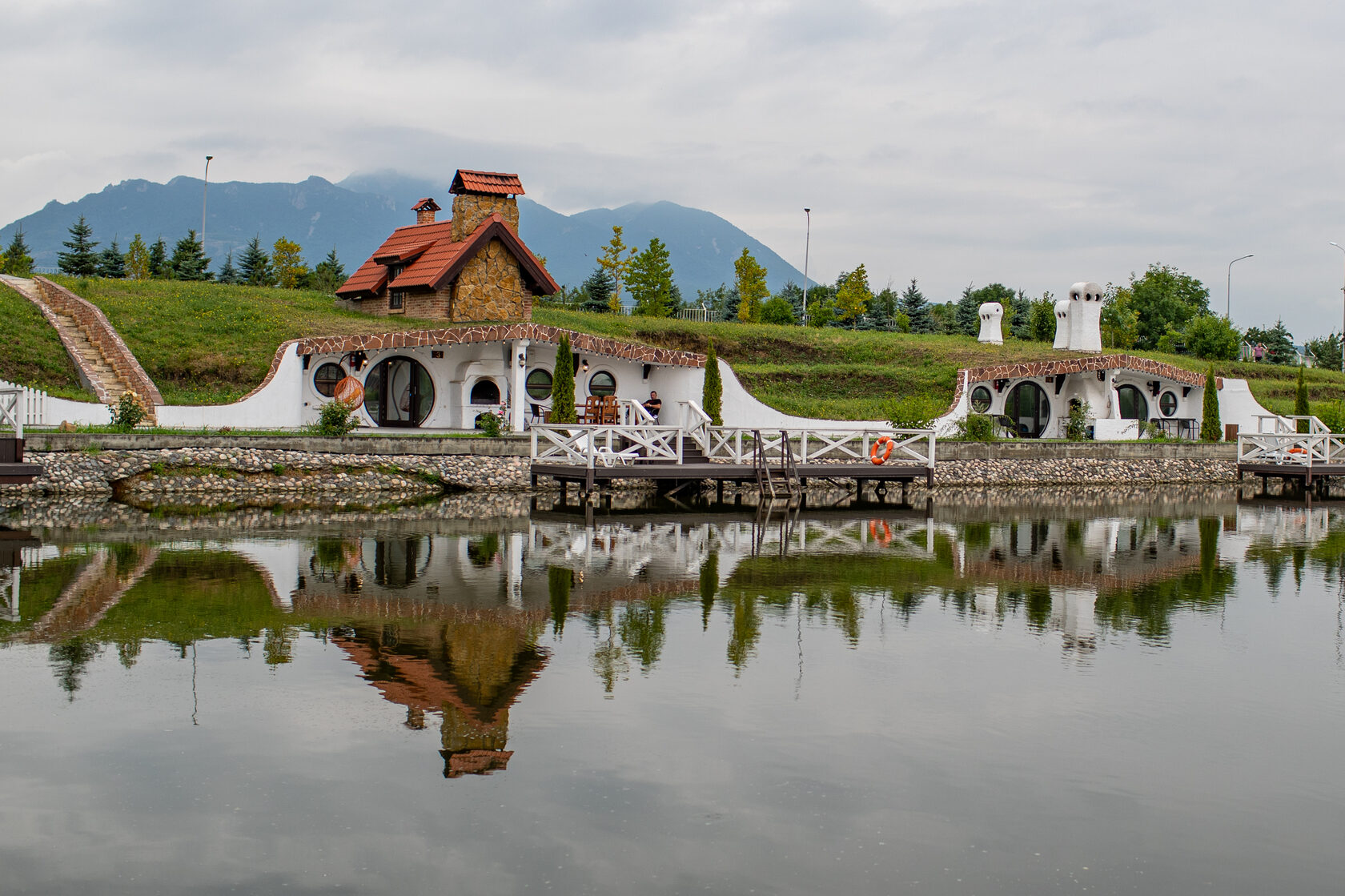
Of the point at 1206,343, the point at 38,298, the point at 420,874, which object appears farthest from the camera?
the point at 1206,343

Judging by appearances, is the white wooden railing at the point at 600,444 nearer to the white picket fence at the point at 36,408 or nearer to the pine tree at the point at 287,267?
the white picket fence at the point at 36,408

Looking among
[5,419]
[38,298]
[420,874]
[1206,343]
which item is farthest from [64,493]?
[1206,343]

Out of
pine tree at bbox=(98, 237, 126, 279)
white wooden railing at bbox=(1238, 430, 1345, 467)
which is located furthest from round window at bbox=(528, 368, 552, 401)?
pine tree at bbox=(98, 237, 126, 279)

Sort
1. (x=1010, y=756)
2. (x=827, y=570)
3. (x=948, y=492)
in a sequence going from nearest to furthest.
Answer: (x=1010, y=756), (x=827, y=570), (x=948, y=492)

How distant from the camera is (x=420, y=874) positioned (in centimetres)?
523

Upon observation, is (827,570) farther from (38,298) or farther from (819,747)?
(38,298)

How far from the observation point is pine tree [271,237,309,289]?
52.3 metres

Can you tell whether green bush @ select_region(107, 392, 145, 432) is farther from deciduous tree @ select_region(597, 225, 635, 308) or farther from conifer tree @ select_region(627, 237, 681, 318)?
conifer tree @ select_region(627, 237, 681, 318)

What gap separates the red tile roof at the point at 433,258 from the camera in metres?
32.2

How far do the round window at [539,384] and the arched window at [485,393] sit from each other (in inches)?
33.5

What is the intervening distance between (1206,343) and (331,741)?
163 ft

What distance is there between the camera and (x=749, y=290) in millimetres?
53438

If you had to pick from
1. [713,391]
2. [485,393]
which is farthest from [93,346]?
[713,391]

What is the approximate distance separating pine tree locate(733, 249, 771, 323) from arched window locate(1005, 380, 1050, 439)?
1785 cm
